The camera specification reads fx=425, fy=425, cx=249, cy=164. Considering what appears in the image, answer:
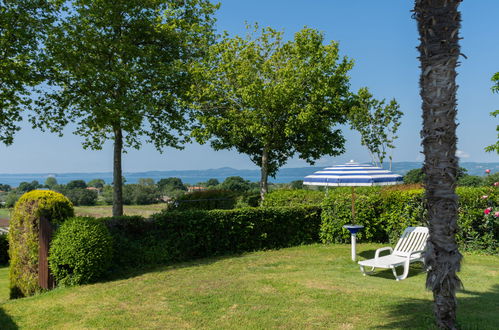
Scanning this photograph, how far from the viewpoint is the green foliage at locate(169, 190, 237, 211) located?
2234 cm

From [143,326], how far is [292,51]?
19264 millimetres

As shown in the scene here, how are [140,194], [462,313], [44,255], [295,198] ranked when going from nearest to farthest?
[462,313], [44,255], [295,198], [140,194]

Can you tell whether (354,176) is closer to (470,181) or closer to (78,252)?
(78,252)

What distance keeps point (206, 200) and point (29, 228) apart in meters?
12.8

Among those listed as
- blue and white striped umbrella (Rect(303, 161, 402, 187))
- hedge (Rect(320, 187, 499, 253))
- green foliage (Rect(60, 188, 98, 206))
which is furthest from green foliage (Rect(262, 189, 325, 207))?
green foliage (Rect(60, 188, 98, 206))

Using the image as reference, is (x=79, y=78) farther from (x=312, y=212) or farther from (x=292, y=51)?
(x=312, y=212)

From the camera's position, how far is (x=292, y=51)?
23250mm

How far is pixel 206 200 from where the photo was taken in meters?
22.4

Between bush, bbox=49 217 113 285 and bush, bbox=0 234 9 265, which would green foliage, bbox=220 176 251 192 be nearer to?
bush, bbox=0 234 9 265

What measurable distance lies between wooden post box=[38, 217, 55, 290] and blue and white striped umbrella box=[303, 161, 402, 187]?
6856 mm

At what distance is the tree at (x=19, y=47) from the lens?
17.7m

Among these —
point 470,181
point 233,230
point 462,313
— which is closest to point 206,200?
point 233,230

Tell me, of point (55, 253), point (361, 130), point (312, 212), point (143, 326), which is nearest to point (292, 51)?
point (361, 130)

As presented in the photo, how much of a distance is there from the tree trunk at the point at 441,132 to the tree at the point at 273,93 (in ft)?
53.1
